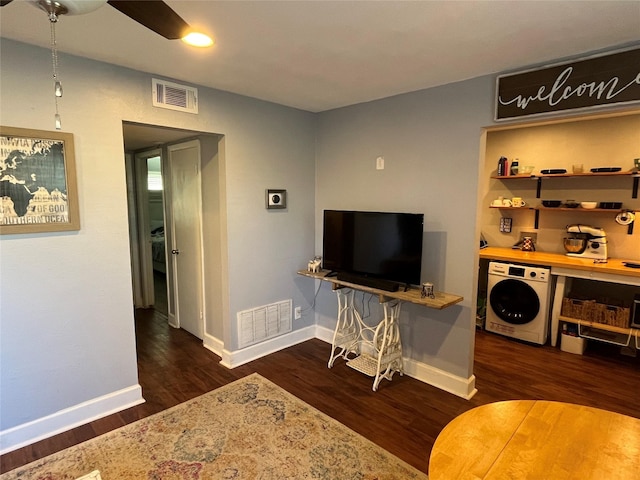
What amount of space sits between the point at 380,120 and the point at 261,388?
8.15 feet

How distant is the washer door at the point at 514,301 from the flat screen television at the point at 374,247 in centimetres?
170

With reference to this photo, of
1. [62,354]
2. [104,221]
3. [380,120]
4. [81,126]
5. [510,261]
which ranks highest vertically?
[380,120]

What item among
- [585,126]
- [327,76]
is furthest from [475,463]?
[585,126]

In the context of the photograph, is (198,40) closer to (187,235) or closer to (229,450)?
(187,235)

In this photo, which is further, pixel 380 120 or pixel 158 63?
pixel 380 120

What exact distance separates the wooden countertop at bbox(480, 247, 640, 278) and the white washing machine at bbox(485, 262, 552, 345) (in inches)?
3.0

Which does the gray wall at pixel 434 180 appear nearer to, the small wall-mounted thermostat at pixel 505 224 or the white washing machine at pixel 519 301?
the white washing machine at pixel 519 301

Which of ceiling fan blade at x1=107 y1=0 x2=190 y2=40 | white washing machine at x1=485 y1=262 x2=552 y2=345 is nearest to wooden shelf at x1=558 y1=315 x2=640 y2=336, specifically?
white washing machine at x1=485 y1=262 x2=552 y2=345

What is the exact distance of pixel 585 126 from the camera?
12.6ft

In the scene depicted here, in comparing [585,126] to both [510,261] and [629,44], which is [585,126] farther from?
[629,44]

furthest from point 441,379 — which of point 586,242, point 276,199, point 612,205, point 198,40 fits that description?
point 198,40

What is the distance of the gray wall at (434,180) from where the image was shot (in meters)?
2.69

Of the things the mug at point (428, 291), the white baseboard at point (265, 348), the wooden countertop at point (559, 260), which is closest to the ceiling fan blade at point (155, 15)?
→ the mug at point (428, 291)

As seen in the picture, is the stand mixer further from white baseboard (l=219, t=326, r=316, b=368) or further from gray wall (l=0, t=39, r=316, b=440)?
gray wall (l=0, t=39, r=316, b=440)
